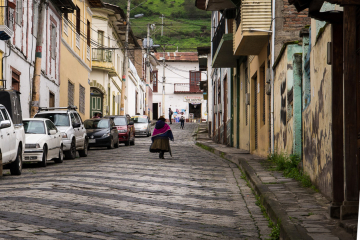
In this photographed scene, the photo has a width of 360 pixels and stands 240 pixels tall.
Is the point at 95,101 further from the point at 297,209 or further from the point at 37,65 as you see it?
the point at 297,209

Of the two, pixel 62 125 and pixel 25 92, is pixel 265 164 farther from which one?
pixel 25 92

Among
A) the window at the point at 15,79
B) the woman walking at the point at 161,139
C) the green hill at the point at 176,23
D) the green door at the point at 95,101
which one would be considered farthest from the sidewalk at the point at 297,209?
the green hill at the point at 176,23

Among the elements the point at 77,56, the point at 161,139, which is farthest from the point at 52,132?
the point at 77,56

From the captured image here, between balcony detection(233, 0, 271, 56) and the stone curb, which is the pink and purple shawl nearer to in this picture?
balcony detection(233, 0, 271, 56)

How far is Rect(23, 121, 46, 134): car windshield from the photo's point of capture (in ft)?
52.7

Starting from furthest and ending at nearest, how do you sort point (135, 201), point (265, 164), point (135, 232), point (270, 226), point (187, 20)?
point (187, 20) < point (265, 164) < point (135, 201) < point (270, 226) < point (135, 232)

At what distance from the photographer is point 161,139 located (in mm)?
18562

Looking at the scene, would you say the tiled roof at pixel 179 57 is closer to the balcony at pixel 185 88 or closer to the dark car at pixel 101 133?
the balcony at pixel 185 88

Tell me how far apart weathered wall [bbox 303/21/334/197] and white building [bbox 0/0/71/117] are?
1126cm

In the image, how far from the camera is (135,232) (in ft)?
20.7

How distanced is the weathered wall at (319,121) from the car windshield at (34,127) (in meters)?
8.77

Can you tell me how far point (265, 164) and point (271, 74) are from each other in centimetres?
284

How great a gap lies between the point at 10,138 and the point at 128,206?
5.30 meters

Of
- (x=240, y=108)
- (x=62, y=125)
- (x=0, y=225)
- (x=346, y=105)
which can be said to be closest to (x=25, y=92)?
(x=62, y=125)
